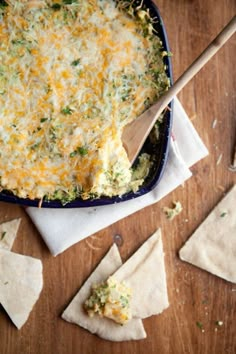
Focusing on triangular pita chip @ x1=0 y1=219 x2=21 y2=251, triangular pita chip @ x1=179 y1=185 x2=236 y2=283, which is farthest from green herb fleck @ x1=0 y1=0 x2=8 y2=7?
triangular pita chip @ x1=179 y1=185 x2=236 y2=283

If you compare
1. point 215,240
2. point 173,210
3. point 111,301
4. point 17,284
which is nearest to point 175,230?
point 173,210

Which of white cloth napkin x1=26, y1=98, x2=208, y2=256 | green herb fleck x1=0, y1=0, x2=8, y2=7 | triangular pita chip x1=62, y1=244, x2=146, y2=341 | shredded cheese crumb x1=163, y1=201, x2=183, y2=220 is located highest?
green herb fleck x1=0, y1=0, x2=8, y2=7

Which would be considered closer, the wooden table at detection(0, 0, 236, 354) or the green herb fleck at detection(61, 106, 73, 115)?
the green herb fleck at detection(61, 106, 73, 115)

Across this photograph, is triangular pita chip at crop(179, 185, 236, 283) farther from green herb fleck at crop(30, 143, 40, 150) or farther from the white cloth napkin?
green herb fleck at crop(30, 143, 40, 150)

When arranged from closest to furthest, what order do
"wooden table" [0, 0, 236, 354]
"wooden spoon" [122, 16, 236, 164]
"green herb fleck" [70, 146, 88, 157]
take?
1. "wooden spoon" [122, 16, 236, 164]
2. "green herb fleck" [70, 146, 88, 157]
3. "wooden table" [0, 0, 236, 354]

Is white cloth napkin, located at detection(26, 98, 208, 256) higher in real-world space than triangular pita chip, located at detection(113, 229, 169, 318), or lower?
higher

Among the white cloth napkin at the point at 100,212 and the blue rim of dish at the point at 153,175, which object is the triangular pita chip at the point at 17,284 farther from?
the blue rim of dish at the point at 153,175

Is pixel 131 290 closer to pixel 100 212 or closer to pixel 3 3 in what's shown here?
pixel 100 212
